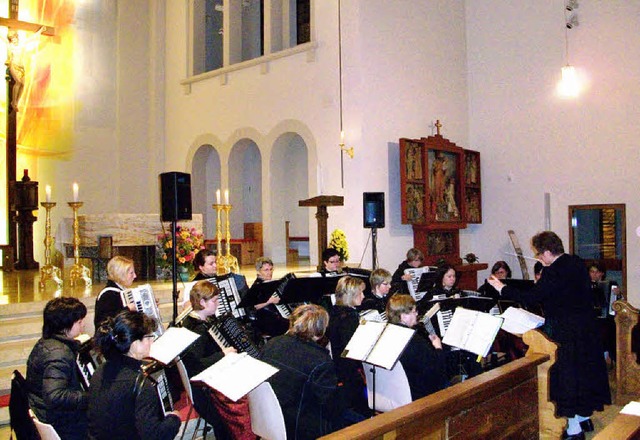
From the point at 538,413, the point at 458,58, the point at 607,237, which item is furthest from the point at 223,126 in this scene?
the point at 538,413

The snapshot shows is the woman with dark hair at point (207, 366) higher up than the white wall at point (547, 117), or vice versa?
the white wall at point (547, 117)

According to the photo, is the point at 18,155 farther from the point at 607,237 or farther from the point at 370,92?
the point at 607,237

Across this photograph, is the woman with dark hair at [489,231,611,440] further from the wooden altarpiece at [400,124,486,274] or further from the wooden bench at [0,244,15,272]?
the wooden bench at [0,244,15,272]

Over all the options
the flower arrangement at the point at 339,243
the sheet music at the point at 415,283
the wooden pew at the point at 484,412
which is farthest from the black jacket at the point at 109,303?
the flower arrangement at the point at 339,243

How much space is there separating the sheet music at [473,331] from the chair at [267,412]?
4.92 feet

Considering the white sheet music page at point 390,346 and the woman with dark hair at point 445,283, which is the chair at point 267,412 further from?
the woman with dark hair at point 445,283

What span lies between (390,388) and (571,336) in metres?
1.72

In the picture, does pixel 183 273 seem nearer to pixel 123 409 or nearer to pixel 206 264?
pixel 206 264

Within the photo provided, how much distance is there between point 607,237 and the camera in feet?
35.3

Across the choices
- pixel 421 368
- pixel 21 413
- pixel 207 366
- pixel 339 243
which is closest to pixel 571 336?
pixel 421 368

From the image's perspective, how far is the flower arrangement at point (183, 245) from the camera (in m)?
8.62

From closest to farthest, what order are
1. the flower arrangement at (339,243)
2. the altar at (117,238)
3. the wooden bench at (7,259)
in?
the altar at (117,238) → the flower arrangement at (339,243) → the wooden bench at (7,259)

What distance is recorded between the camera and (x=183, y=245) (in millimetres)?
8656

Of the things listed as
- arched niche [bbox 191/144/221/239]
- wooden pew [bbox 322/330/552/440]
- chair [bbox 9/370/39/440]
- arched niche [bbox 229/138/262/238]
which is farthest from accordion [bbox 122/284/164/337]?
arched niche [bbox 191/144/221/239]
